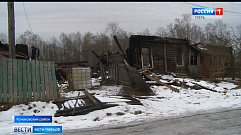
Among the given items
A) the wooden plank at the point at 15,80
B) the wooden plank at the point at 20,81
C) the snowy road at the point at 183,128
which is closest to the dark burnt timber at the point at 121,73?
the snowy road at the point at 183,128

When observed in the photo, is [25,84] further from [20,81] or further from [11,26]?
[11,26]

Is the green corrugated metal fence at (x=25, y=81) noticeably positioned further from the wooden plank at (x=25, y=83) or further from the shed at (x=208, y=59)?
the shed at (x=208, y=59)

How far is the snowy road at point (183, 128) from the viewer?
4.45m

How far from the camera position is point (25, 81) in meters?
7.44

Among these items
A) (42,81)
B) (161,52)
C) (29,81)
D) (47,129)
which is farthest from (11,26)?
(161,52)

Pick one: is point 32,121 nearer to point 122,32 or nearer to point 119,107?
point 119,107

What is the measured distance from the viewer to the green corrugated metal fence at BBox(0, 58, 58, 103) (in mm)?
7018

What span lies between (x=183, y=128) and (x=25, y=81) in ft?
21.2

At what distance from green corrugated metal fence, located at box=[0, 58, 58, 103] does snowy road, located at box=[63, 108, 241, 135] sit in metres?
3.77

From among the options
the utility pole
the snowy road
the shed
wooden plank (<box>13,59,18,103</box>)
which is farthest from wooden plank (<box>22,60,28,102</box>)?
the shed

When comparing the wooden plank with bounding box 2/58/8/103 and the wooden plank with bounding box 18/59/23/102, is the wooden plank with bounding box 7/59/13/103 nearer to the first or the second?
the wooden plank with bounding box 2/58/8/103

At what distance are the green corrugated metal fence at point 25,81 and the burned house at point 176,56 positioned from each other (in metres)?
10.2

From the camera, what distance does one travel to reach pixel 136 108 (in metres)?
7.11

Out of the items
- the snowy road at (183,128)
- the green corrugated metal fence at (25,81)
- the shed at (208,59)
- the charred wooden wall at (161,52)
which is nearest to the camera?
the snowy road at (183,128)
